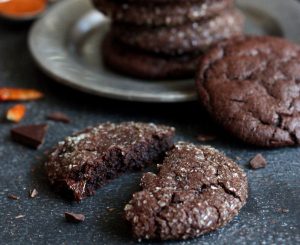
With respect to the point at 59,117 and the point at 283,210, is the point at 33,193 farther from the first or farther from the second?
the point at 283,210

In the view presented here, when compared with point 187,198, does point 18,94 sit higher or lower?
lower

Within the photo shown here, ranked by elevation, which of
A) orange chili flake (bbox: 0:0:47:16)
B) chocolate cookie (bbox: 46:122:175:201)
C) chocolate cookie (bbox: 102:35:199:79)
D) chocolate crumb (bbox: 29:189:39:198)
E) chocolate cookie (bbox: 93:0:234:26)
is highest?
chocolate cookie (bbox: 93:0:234:26)

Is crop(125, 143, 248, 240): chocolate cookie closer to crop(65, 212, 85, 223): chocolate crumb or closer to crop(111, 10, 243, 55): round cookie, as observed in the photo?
crop(65, 212, 85, 223): chocolate crumb

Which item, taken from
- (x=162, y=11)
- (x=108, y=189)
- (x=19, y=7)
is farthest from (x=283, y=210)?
(x=19, y=7)

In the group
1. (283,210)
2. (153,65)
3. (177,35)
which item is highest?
(177,35)

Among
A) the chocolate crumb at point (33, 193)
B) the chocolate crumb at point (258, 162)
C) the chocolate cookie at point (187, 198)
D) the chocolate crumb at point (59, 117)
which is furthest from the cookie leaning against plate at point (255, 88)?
the chocolate crumb at point (33, 193)

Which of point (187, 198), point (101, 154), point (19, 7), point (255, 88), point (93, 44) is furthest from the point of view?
point (19, 7)

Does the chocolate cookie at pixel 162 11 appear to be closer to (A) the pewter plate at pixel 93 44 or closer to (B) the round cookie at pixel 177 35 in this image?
(B) the round cookie at pixel 177 35

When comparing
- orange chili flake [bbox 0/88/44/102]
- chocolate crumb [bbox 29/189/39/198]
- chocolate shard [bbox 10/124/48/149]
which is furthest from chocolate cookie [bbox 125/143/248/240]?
orange chili flake [bbox 0/88/44/102]

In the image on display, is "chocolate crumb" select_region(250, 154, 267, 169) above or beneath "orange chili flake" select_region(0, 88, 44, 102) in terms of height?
above
